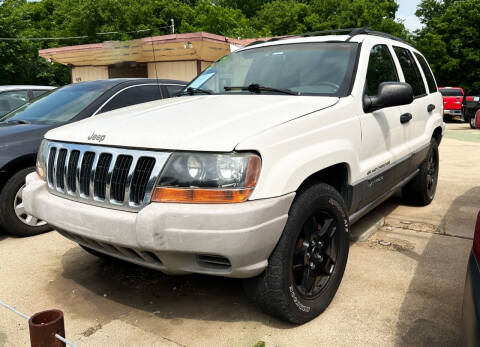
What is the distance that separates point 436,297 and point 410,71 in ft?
8.26

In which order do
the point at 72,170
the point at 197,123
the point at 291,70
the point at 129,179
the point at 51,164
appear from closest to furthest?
the point at 129,179
the point at 197,123
the point at 72,170
the point at 51,164
the point at 291,70

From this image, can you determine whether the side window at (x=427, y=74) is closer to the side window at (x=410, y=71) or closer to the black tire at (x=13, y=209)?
the side window at (x=410, y=71)

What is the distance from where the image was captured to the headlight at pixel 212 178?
2170mm

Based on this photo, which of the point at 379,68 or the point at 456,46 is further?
the point at 456,46

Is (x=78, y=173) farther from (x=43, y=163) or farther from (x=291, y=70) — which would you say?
(x=291, y=70)

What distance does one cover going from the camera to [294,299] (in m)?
2.47

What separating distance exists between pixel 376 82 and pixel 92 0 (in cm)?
4379

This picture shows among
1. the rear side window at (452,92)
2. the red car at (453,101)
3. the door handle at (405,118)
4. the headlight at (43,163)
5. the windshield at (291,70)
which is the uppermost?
the windshield at (291,70)

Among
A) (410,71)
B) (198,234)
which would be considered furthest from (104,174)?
(410,71)

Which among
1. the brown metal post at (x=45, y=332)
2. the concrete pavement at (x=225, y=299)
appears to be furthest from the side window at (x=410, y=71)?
the brown metal post at (x=45, y=332)

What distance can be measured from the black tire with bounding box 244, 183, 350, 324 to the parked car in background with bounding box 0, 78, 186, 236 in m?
2.88

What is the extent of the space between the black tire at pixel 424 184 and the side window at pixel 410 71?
754 mm

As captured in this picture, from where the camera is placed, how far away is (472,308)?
1.58 metres

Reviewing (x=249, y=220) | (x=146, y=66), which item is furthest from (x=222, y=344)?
(x=146, y=66)
